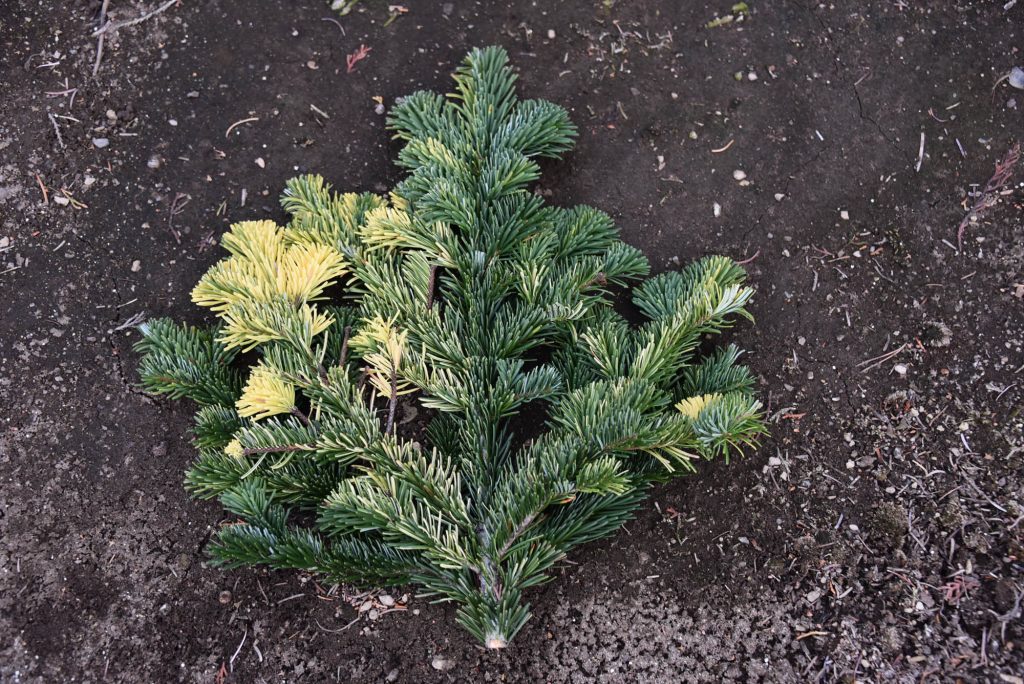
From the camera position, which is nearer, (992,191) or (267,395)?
(267,395)

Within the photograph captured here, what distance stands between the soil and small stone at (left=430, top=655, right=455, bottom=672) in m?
0.01

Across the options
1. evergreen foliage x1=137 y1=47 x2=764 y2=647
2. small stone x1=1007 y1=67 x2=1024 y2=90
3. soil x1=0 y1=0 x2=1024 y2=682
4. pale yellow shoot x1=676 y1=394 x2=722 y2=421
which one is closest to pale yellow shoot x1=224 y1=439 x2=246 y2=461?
evergreen foliage x1=137 y1=47 x2=764 y2=647

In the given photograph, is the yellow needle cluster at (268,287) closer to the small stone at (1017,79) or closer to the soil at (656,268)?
the soil at (656,268)

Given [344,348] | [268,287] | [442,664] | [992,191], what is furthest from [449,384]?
[992,191]

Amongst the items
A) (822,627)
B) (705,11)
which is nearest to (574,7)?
(705,11)

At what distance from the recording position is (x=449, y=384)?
187 centimetres

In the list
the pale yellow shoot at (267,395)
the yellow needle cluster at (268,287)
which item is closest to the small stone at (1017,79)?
the yellow needle cluster at (268,287)

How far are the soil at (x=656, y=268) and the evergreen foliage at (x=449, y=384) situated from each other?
0.33m

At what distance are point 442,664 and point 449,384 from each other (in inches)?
31.8

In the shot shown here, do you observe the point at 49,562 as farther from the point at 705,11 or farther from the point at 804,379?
the point at 705,11

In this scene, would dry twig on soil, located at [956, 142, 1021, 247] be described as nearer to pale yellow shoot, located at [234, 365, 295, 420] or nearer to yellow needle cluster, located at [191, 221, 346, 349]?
Result: yellow needle cluster, located at [191, 221, 346, 349]

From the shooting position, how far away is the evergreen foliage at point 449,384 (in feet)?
5.92

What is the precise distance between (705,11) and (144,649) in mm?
2766

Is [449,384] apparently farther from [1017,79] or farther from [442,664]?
[1017,79]
